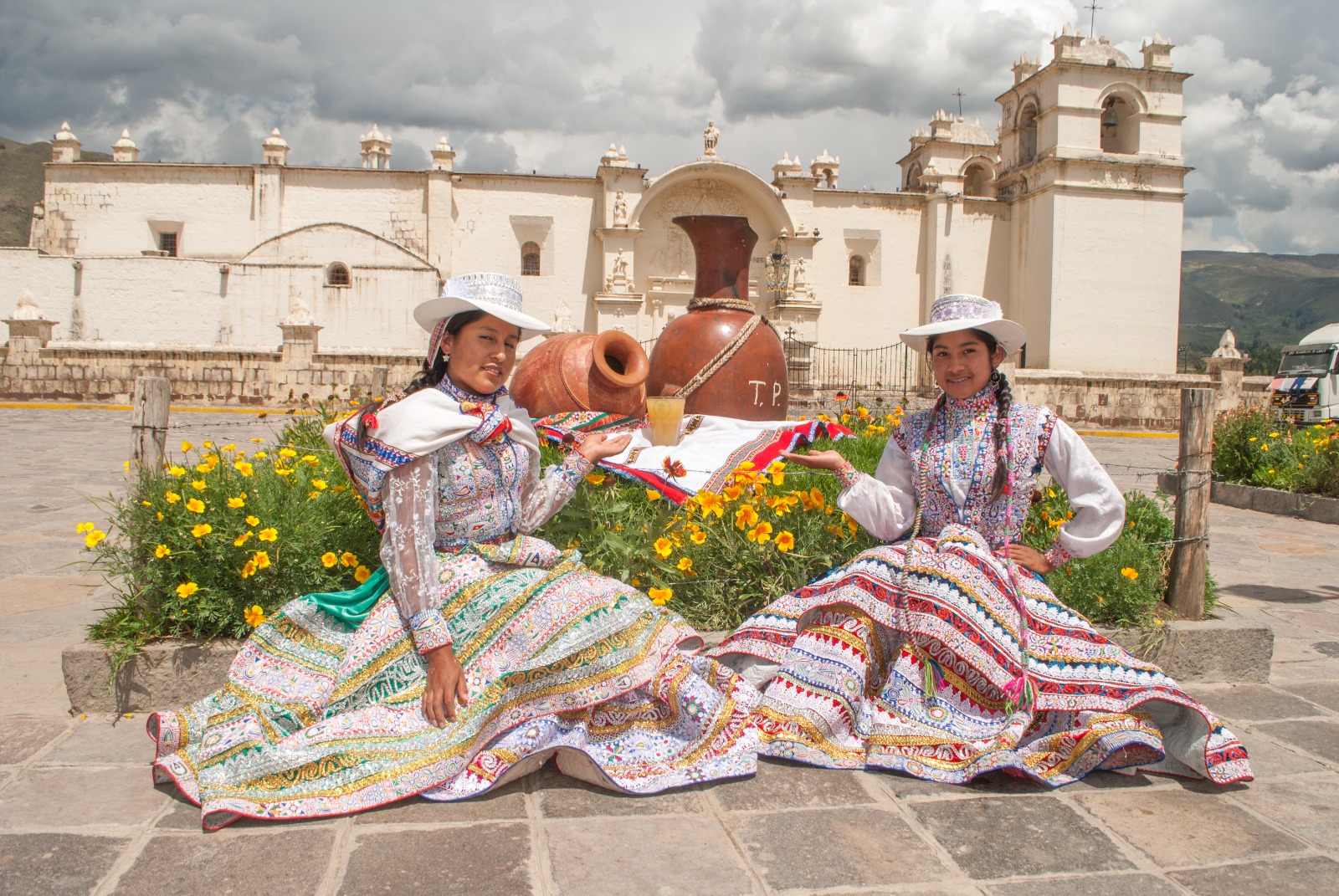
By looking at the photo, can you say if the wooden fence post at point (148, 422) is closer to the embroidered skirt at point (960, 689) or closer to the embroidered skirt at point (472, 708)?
the embroidered skirt at point (472, 708)

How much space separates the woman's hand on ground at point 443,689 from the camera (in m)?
2.54

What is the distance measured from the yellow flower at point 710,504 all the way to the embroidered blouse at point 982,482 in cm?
63

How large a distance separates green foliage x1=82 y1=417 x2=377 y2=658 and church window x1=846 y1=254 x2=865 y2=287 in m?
24.8

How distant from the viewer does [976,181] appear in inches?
1170

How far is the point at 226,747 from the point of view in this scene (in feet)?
7.94

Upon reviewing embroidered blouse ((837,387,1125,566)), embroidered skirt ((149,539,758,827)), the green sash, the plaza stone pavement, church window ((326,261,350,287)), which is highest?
church window ((326,261,350,287))

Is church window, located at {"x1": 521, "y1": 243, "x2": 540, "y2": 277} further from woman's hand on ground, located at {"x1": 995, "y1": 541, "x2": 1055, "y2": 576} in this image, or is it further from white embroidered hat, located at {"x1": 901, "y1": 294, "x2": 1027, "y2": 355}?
woman's hand on ground, located at {"x1": 995, "y1": 541, "x2": 1055, "y2": 576}

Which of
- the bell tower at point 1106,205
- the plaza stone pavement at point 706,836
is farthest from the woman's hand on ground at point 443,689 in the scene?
the bell tower at point 1106,205

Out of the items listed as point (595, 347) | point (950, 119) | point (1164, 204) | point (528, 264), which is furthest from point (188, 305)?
point (1164, 204)

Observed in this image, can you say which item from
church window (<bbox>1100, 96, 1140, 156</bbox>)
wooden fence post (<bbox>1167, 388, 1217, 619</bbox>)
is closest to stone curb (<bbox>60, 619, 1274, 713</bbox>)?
wooden fence post (<bbox>1167, 388, 1217, 619</bbox>)

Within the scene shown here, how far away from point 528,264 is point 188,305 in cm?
864

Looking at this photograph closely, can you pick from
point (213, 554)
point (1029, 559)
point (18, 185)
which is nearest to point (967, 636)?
point (1029, 559)

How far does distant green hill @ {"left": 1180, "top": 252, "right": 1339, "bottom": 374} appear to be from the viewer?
12625 centimetres

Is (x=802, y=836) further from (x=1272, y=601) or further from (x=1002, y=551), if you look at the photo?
(x=1272, y=601)
